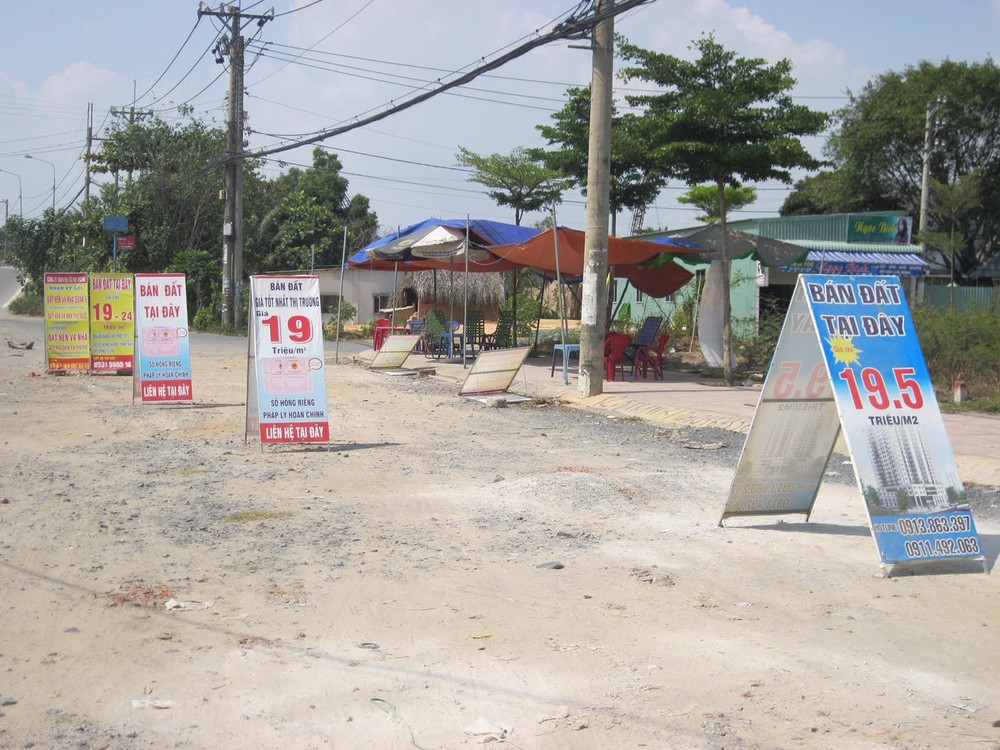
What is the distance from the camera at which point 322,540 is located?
6820 mm

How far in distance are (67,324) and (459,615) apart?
15.3m

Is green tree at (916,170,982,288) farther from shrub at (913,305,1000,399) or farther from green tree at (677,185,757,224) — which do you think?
shrub at (913,305,1000,399)

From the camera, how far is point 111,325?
730 inches

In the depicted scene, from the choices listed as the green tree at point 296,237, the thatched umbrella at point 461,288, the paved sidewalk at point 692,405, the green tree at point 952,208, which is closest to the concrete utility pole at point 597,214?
the paved sidewalk at point 692,405

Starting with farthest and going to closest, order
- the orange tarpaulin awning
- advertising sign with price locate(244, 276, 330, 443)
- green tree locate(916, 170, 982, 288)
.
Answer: green tree locate(916, 170, 982, 288)
the orange tarpaulin awning
advertising sign with price locate(244, 276, 330, 443)

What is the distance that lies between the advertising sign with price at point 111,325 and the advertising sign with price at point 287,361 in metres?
8.54

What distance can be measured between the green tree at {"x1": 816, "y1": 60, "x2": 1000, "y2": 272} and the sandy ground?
3507cm

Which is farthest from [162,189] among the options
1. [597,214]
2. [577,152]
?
[597,214]

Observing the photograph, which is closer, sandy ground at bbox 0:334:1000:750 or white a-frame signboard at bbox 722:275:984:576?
sandy ground at bbox 0:334:1000:750

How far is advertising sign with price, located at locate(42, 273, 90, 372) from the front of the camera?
1836 cm

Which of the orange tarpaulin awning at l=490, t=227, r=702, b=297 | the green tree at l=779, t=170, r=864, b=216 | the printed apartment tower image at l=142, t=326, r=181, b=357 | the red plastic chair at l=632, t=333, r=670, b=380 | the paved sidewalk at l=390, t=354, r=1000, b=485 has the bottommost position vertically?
the paved sidewalk at l=390, t=354, r=1000, b=485

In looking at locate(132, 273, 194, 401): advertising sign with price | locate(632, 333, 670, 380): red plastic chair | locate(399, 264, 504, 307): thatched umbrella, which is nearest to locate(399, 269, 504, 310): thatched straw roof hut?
locate(399, 264, 504, 307): thatched umbrella

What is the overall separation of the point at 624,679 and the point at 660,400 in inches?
421

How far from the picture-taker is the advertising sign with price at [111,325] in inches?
716
